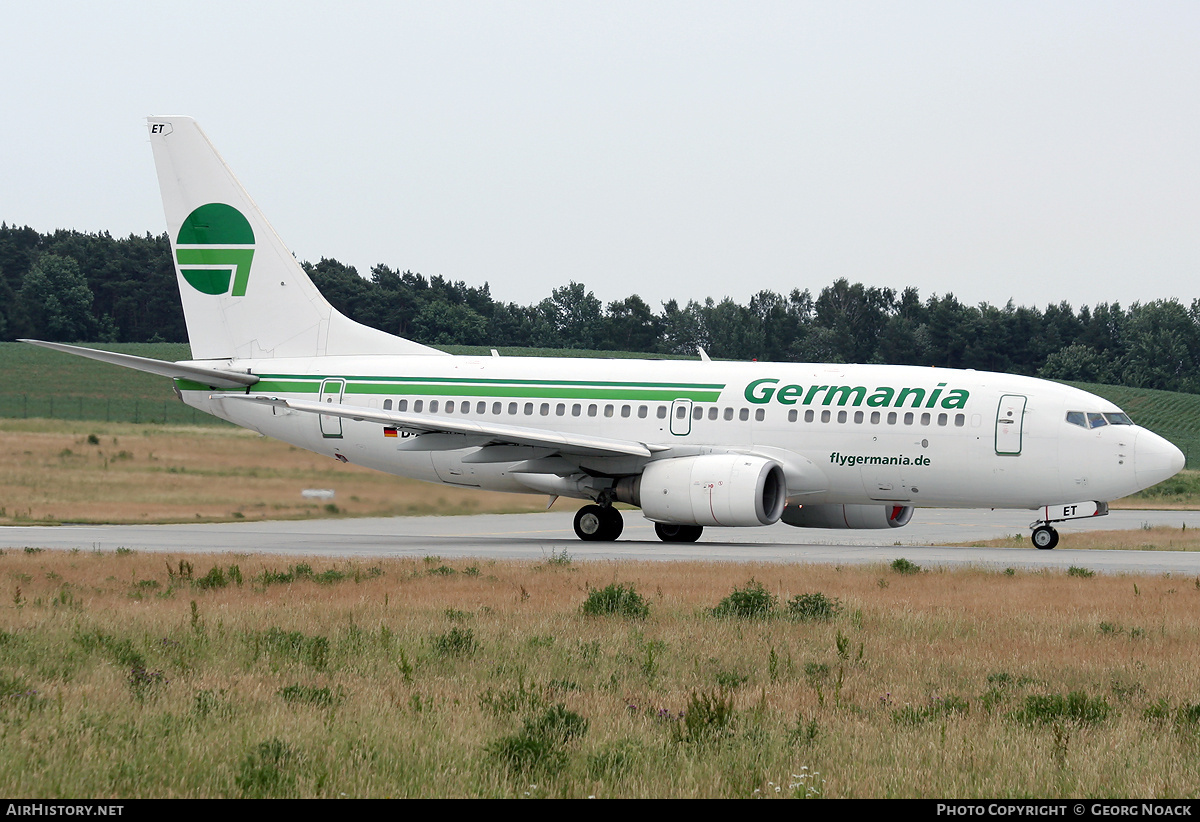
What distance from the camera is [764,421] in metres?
28.3

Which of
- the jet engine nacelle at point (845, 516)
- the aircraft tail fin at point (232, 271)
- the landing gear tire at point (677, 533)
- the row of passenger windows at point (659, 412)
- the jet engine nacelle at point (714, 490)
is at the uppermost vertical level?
the aircraft tail fin at point (232, 271)

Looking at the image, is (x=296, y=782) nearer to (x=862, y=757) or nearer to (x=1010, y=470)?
(x=862, y=757)

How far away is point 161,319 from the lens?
101 m

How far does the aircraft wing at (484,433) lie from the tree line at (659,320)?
72580 millimetres

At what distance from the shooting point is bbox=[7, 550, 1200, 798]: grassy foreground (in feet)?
25.0

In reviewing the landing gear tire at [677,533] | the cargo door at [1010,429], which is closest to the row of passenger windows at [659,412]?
the cargo door at [1010,429]

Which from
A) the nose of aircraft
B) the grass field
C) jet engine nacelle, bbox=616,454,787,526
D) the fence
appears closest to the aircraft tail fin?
the grass field

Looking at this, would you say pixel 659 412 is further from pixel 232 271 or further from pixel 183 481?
pixel 183 481

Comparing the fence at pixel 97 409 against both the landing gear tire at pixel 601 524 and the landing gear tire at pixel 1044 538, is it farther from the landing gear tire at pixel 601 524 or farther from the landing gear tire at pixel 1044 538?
the landing gear tire at pixel 1044 538

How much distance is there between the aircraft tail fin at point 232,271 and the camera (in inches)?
1264

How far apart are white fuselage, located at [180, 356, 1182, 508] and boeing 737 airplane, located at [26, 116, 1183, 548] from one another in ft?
0.14

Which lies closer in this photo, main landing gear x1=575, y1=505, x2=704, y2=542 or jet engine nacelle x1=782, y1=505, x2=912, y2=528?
main landing gear x1=575, y1=505, x2=704, y2=542

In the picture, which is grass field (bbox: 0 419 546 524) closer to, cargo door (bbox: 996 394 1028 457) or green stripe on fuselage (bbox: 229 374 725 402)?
green stripe on fuselage (bbox: 229 374 725 402)
